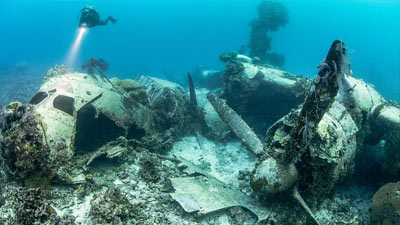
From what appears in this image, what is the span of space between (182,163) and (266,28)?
86.8 feet

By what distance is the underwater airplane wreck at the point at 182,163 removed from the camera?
5098 mm

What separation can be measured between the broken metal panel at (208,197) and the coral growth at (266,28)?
23.6 metres

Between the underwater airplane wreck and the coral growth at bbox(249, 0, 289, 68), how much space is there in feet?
66.7

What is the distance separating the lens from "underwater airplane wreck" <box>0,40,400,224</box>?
5.10 metres

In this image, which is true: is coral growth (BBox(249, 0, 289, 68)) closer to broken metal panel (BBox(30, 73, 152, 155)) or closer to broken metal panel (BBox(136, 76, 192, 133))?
broken metal panel (BBox(136, 76, 192, 133))

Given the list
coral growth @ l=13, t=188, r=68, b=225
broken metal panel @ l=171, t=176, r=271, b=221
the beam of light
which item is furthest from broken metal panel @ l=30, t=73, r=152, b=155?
the beam of light

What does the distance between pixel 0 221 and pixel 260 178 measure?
5.62 metres

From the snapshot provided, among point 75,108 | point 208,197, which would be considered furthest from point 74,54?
Result: point 208,197

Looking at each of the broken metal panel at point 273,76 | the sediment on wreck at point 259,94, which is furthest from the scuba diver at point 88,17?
the broken metal panel at point 273,76

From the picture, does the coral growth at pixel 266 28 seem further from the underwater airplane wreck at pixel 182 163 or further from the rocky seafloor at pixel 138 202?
the rocky seafloor at pixel 138 202

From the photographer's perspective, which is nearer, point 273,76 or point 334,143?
point 334,143

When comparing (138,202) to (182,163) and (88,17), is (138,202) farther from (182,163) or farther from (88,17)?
(88,17)

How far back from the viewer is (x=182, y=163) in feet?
26.4

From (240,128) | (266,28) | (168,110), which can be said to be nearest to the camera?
(240,128)
